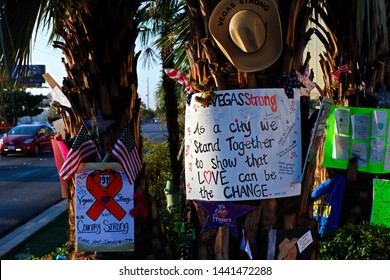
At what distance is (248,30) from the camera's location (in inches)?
134

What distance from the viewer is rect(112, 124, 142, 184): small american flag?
4672mm

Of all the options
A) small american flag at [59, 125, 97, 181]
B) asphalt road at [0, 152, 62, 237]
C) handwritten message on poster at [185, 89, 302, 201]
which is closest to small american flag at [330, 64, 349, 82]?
handwritten message on poster at [185, 89, 302, 201]

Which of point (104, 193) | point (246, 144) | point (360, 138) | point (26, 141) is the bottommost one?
point (26, 141)

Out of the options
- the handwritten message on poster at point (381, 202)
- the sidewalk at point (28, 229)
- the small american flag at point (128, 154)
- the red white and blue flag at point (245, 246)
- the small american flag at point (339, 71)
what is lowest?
the sidewalk at point (28, 229)

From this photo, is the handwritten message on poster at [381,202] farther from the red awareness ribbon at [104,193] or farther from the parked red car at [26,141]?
the parked red car at [26,141]

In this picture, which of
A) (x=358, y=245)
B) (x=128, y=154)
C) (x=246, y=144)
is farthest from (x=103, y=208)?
(x=358, y=245)

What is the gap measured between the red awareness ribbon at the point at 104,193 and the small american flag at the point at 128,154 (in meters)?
0.11

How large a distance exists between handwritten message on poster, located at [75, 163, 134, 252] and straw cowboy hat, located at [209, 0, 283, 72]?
5.70ft

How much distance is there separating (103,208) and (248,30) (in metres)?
2.18

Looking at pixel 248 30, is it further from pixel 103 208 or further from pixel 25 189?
pixel 25 189

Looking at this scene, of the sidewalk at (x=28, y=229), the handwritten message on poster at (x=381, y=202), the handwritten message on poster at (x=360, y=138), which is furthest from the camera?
the sidewalk at (x=28, y=229)

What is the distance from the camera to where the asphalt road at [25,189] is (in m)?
10.6

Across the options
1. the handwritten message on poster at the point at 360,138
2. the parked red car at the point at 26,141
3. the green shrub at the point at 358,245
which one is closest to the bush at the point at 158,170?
the handwritten message on poster at the point at 360,138

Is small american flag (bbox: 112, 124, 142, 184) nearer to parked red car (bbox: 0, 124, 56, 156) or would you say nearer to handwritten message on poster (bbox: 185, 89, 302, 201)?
handwritten message on poster (bbox: 185, 89, 302, 201)
